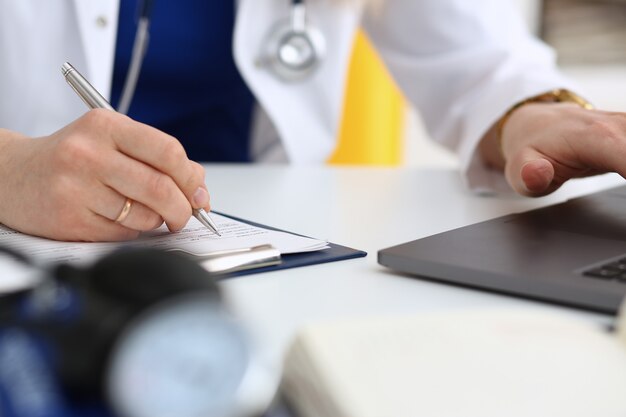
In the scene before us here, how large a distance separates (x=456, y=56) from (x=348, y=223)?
55 centimetres

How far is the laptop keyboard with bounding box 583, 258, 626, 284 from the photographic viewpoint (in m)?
0.42

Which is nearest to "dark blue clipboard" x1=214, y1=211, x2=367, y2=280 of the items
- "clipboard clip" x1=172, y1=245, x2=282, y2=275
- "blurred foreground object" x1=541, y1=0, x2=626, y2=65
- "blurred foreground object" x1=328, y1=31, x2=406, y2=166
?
"clipboard clip" x1=172, y1=245, x2=282, y2=275

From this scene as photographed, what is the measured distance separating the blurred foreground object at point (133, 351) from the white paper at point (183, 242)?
0.79ft

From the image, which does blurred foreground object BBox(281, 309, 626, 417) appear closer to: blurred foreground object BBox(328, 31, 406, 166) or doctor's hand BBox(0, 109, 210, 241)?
doctor's hand BBox(0, 109, 210, 241)

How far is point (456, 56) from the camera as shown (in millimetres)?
1129

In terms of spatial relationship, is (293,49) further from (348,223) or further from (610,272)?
(610,272)

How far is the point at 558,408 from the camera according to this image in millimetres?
252

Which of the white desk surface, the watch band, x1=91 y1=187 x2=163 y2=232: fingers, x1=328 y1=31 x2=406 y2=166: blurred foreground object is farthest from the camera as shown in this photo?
x1=328 y1=31 x2=406 y2=166: blurred foreground object

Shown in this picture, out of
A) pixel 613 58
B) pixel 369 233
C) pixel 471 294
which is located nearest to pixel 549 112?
pixel 369 233

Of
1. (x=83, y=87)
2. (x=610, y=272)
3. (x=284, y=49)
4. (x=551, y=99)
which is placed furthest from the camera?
(x=284, y=49)

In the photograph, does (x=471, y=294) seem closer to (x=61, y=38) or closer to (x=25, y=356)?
(x=25, y=356)

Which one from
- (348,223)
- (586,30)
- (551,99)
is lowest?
(348,223)

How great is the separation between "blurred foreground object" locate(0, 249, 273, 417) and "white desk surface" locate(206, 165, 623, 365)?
0.06 feet

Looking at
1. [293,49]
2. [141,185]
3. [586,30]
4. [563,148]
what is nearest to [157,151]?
[141,185]
